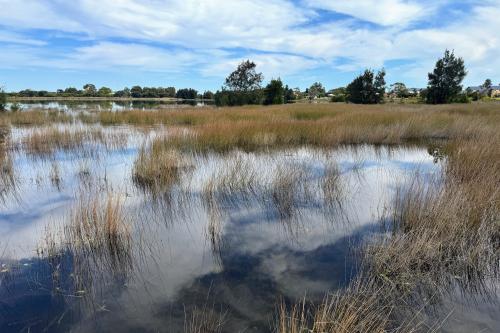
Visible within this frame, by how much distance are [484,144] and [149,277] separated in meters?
7.82

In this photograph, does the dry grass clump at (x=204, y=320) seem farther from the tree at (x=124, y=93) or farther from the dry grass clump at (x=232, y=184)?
the tree at (x=124, y=93)

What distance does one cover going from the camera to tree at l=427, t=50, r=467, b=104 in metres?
38.8

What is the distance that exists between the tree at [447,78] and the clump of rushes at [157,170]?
3908 cm

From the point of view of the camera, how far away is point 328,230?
4.89 metres

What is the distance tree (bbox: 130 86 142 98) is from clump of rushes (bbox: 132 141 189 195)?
11100 cm

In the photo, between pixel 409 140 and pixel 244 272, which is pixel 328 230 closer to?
pixel 244 272

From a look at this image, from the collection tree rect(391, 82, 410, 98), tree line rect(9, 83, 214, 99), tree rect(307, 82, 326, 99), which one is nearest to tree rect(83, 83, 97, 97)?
tree line rect(9, 83, 214, 99)

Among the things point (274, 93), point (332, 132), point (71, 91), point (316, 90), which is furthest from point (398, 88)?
point (71, 91)

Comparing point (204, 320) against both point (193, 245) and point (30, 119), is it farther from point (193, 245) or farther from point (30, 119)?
point (30, 119)

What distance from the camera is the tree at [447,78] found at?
3881cm

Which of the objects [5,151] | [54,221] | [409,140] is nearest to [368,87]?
[409,140]

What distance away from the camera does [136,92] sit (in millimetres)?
112875

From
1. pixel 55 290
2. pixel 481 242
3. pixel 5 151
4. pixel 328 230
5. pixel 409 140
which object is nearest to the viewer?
pixel 55 290

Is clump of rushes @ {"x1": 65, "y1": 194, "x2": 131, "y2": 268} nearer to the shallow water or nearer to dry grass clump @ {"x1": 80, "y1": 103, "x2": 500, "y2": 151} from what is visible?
the shallow water
